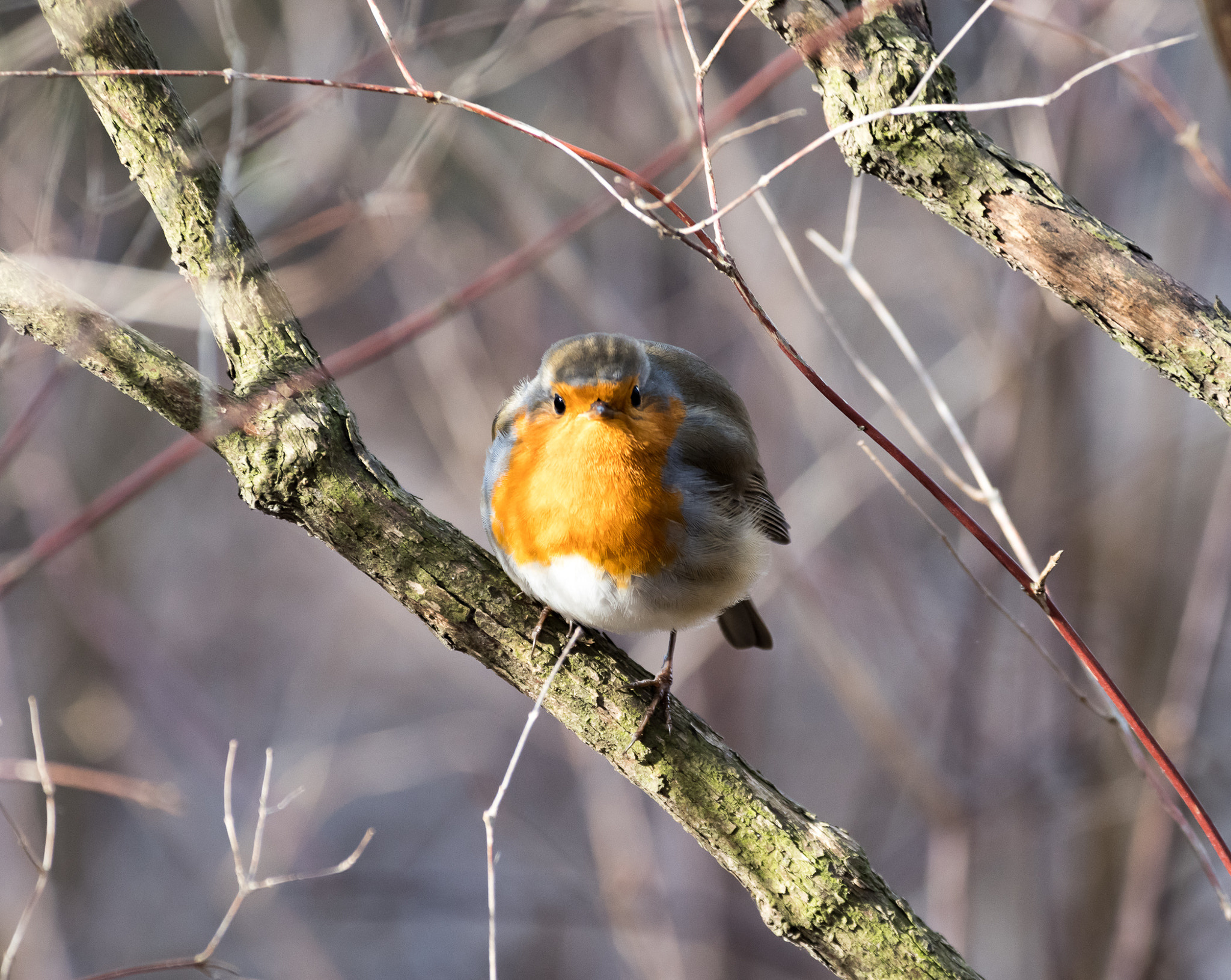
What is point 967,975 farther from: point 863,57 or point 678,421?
point 863,57

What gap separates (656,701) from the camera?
1891 mm

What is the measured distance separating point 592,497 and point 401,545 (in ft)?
1.46

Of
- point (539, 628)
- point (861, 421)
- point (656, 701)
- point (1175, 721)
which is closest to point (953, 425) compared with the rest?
point (861, 421)

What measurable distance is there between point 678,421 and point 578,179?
2.61m

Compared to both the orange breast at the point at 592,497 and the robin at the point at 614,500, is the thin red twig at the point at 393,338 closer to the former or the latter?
the robin at the point at 614,500

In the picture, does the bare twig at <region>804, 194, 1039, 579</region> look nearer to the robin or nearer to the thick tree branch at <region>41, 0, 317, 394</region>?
the robin

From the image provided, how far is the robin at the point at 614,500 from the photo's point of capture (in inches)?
83.1

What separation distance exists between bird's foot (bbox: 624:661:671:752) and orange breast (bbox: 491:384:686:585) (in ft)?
→ 0.92

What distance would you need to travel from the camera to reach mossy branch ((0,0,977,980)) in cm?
167

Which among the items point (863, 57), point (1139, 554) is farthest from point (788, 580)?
point (863, 57)

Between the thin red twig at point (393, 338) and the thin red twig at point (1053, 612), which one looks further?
the thin red twig at point (393, 338)

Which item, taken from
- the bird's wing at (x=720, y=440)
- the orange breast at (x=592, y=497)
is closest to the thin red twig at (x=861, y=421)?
the orange breast at (x=592, y=497)

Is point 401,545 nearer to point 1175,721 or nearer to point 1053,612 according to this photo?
point 1053,612

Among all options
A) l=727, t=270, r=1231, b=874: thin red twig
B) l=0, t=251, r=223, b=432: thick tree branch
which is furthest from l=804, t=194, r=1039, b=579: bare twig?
l=0, t=251, r=223, b=432: thick tree branch
